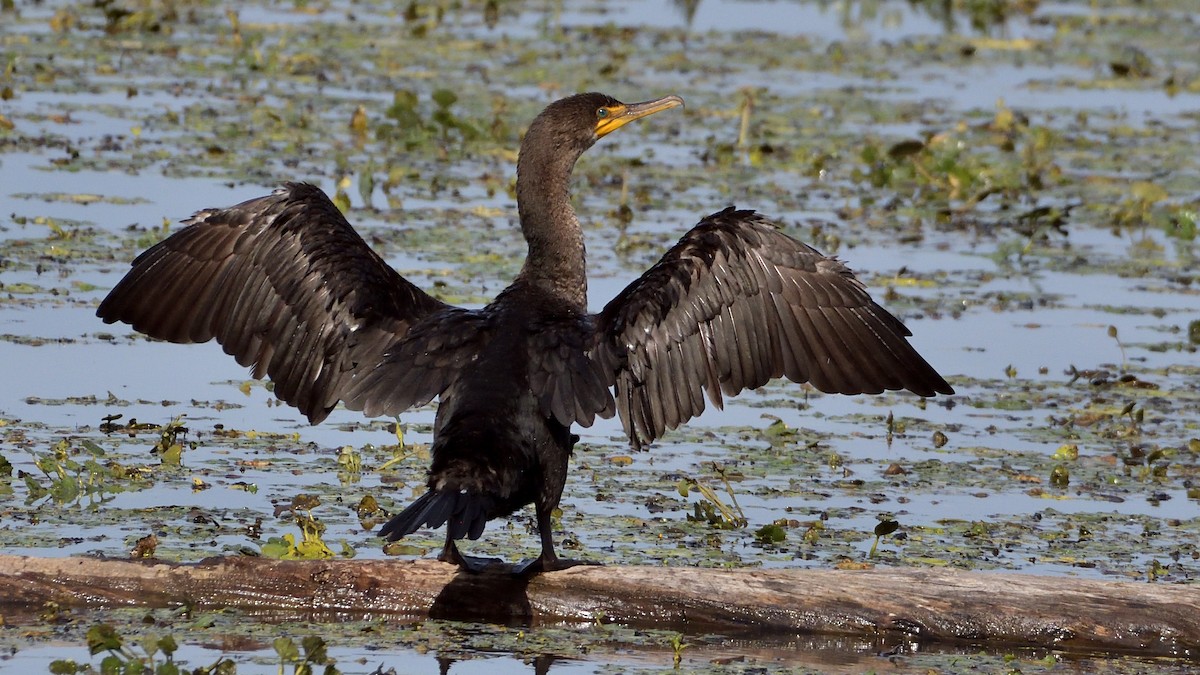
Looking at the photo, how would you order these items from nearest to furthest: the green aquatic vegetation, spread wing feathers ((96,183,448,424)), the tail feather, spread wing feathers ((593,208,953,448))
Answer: the tail feather < spread wing feathers ((593,208,953,448)) < spread wing feathers ((96,183,448,424)) < the green aquatic vegetation

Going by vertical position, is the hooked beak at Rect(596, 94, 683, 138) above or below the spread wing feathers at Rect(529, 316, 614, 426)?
above

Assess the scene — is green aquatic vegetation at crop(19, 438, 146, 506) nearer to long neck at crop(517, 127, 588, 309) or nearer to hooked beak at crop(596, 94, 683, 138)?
long neck at crop(517, 127, 588, 309)

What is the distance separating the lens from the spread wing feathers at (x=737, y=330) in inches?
257

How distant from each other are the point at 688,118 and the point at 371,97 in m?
2.29

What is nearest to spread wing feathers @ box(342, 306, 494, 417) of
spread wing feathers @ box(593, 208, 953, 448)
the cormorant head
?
spread wing feathers @ box(593, 208, 953, 448)

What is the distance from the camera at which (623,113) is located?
299 inches

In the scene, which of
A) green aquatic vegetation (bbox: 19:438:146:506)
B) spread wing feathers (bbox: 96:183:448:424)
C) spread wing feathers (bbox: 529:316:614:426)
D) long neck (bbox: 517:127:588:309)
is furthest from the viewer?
green aquatic vegetation (bbox: 19:438:146:506)

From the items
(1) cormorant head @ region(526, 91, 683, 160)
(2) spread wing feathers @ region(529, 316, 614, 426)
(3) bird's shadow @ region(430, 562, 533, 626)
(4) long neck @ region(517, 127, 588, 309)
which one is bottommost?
(3) bird's shadow @ region(430, 562, 533, 626)

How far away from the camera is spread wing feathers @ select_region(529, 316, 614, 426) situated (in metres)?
6.27

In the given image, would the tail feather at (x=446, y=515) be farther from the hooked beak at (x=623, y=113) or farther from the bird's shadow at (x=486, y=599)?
the hooked beak at (x=623, y=113)

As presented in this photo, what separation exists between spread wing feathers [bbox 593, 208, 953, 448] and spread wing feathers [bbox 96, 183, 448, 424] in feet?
2.44

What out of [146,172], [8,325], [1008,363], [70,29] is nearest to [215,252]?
[8,325]

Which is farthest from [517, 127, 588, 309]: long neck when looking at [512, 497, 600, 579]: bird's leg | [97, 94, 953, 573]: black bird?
[512, 497, 600, 579]: bird's leg

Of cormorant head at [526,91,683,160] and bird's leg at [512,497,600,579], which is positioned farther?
cormorant head at [526,91,683,160]
